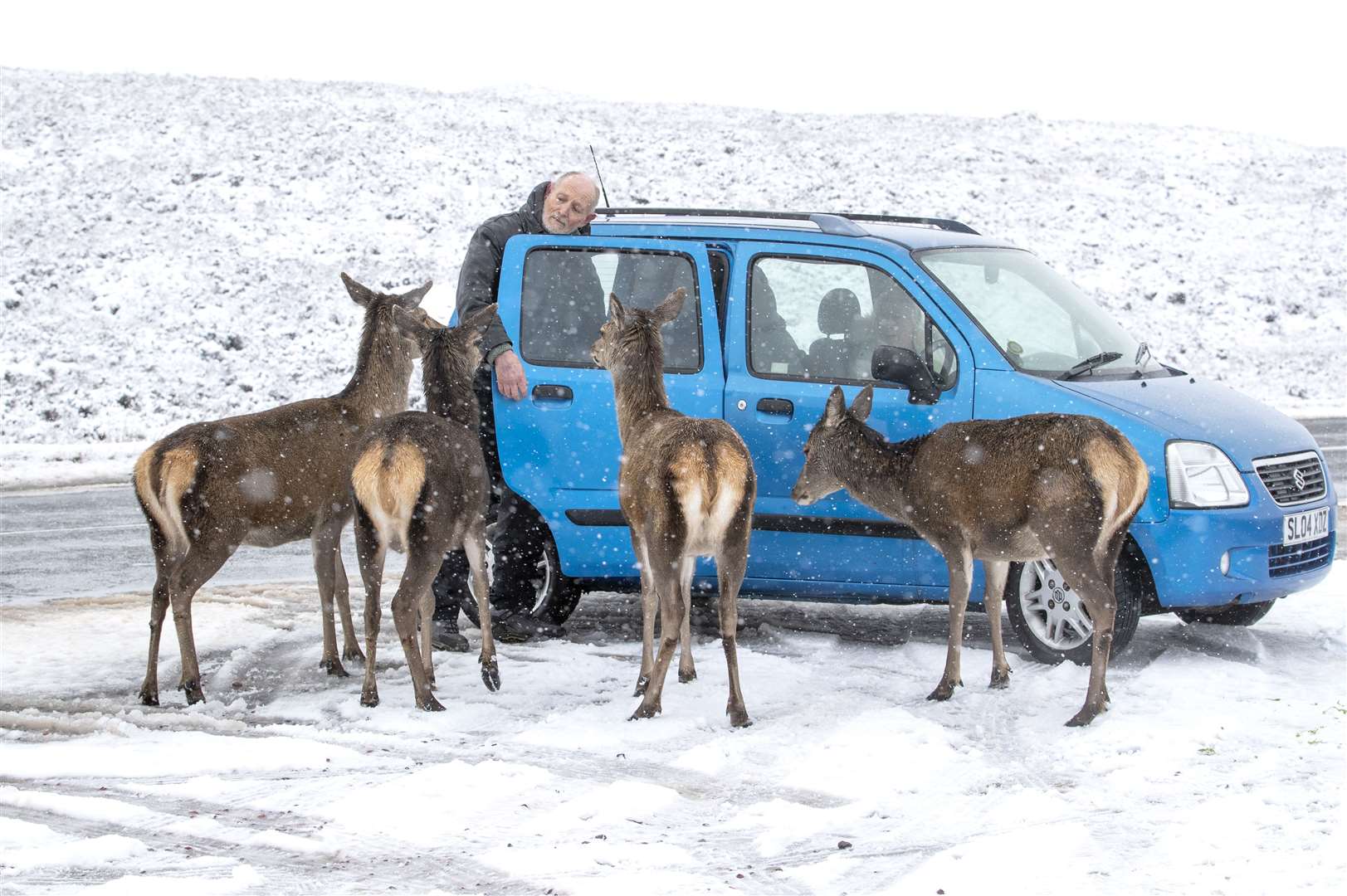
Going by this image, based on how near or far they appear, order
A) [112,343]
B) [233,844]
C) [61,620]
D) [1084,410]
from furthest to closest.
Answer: [112,343]
[61,620]
[1084,410]
[233,844]

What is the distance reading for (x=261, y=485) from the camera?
6688 mm

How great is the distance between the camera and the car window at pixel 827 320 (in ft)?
24.1

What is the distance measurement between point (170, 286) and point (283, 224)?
5426 millimetres

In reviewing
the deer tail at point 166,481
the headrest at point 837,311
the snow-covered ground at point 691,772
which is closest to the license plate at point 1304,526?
the snow-covered ground at point 691,772

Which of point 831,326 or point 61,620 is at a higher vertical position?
point 831,326

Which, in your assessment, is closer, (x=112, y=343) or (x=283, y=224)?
(x=112, y=343)

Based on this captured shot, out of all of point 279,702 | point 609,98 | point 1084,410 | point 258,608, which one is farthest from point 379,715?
point 609,98

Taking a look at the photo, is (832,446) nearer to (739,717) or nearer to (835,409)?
(835,409)

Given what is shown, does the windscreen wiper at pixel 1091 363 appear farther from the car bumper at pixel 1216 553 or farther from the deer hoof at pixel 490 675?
the deer hoof at pixel 490 675

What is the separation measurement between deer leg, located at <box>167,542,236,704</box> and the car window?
2900 mm

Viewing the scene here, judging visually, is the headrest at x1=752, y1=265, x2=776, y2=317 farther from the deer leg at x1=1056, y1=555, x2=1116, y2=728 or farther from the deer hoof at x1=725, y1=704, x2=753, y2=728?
the deer hoof at x1=725, y1=704, x2=753, y2=728

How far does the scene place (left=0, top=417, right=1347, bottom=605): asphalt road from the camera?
31.8 ft

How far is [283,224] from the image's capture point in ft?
112

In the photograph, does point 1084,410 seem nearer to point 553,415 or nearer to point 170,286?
point 553,415
